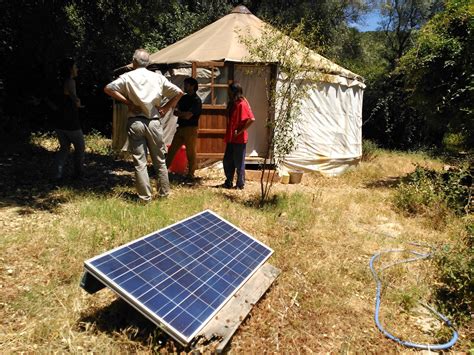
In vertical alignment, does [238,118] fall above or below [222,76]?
below

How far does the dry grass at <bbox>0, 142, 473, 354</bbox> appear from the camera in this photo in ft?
7.98

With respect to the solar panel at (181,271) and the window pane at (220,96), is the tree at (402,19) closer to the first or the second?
the window pane at (220,96)

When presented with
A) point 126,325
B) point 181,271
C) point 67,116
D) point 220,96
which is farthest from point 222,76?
point 126,325

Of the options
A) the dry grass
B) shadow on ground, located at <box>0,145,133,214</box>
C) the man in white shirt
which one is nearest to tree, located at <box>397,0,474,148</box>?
the dry grass

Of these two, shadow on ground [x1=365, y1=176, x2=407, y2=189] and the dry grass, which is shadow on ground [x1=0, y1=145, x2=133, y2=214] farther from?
shadow on ground [x1=365, y1=176, x2=407, y2=189]

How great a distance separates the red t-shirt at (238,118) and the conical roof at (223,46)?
1749 millimetres

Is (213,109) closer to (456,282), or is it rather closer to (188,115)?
(188,115)

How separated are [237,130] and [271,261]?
9.06 feet

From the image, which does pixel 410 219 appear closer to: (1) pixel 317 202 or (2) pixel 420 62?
(1) pixel 317 202

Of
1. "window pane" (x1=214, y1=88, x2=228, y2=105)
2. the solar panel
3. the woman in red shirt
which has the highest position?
"window pane" (x1=214, y1=88, x2=228, y2=105)

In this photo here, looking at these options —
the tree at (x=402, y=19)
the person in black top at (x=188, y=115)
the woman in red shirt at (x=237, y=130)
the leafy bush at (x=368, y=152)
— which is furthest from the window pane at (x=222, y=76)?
the tree at (x=402, y=19)

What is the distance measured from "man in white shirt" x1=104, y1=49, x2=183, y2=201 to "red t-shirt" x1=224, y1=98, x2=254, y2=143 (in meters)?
1.33

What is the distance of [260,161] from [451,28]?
4.54 meters

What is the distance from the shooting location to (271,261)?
355 centimetres
